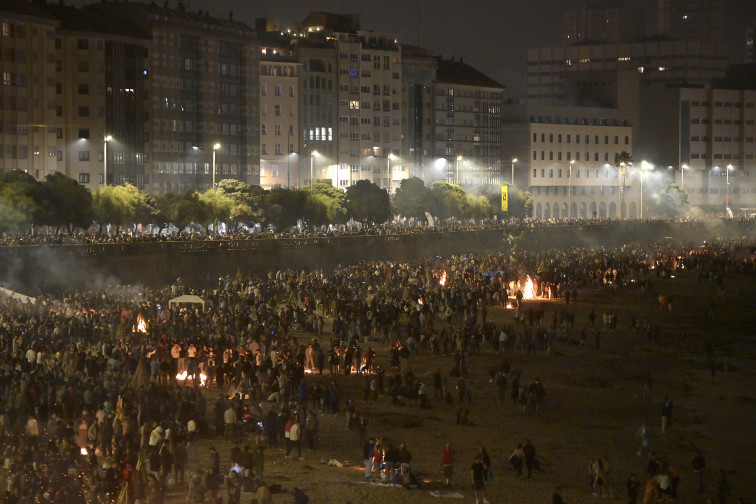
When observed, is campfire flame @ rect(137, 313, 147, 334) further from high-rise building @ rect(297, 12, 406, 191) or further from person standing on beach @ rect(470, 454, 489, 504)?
high-rise building @ rect(297, 12, 406, 191)

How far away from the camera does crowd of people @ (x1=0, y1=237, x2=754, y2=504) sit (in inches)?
871

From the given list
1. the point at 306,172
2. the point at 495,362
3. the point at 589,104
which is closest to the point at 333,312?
the point at 495,362

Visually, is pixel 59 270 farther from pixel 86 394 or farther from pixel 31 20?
pixel 31 20

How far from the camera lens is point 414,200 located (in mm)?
100750

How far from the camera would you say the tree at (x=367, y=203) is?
90.5m

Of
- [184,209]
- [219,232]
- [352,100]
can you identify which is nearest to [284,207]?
[219,232]

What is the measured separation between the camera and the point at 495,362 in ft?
124

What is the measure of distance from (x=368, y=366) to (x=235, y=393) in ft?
17.8

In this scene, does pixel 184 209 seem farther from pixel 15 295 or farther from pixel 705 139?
pixel 705 139

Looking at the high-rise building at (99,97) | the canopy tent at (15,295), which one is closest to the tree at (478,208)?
the high-rise building at (99,97)

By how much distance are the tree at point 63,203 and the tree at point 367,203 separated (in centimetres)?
2699

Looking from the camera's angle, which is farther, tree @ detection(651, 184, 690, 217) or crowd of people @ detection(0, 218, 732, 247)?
tree @ detection(651, 184, 690, 217)

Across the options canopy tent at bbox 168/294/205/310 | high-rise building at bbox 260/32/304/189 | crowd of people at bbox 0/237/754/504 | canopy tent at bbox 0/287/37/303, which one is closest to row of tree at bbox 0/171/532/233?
high-rise building at bbox 260/32/304/189

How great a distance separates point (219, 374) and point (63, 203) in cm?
3768
